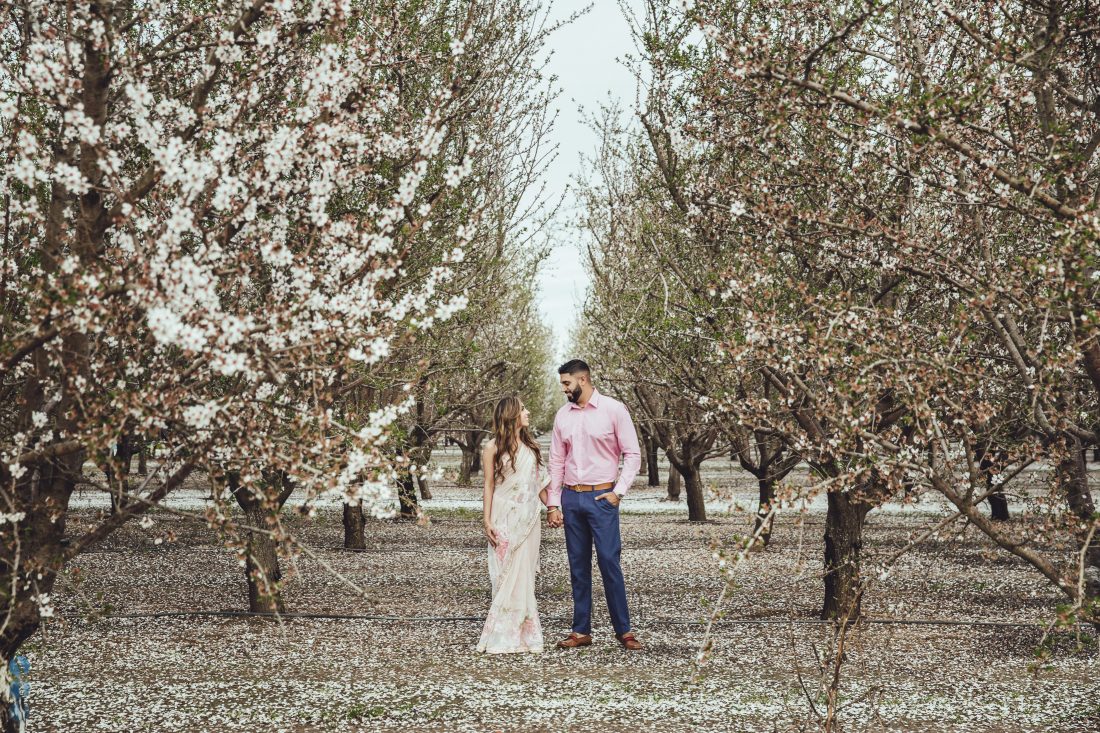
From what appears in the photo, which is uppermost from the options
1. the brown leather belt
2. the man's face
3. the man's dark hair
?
the man's dark hair

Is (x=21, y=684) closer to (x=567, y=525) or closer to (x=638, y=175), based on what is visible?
(x=567, y=525)

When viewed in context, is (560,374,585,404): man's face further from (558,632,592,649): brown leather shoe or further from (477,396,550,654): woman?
(558,632,592,649): brown leather shoe

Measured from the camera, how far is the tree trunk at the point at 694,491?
1975 centimetres

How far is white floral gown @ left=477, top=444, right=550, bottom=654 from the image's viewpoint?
7711mm

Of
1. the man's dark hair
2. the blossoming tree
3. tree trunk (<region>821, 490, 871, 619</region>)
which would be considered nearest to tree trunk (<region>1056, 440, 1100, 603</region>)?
tree trunk (<region>821, 490, 871, 619</region>)

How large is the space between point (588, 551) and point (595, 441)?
986 millimetres

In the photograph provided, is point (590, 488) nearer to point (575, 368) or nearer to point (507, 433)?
point (507, 433)

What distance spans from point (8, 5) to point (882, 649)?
7.64 m

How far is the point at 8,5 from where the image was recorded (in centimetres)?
422

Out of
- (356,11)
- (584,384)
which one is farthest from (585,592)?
(356,11)

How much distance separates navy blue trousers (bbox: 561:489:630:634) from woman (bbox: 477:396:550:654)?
0.35 metres

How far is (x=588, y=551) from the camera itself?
311 inches

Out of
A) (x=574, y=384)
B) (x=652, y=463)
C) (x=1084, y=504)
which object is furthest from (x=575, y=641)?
(x=652, y=463)

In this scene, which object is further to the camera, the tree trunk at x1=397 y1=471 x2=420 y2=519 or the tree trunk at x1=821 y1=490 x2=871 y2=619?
the tree trunk at x1=821 y1=490 x2=871 y2=619
